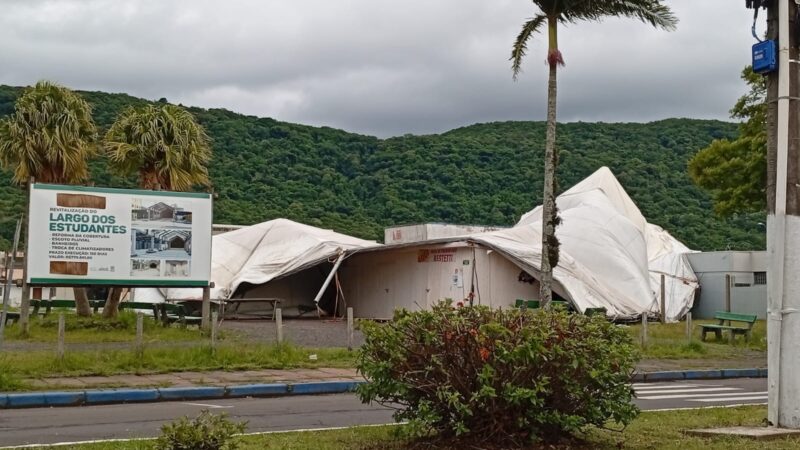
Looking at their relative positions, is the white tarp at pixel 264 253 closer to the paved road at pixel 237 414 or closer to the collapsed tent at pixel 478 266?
the collapsed tent at pixel 478 266

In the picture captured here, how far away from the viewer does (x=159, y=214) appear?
2370cm

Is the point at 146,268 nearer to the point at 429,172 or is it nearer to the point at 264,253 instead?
the point at 264,253

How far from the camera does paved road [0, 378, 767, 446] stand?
10.8 m

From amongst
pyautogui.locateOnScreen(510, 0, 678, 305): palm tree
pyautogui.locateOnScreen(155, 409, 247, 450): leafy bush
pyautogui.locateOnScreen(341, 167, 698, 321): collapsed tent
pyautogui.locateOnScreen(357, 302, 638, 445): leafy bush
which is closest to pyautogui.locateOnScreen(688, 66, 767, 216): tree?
pyautogui.locateOnScreen(341, 167, 698, 321): collapsed tent

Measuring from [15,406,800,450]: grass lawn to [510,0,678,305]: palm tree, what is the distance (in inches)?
480

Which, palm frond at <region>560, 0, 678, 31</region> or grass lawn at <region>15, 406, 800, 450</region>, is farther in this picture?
palm frond at <region>560, 0, 678, 31</region>

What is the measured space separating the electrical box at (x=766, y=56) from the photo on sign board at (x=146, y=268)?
54.6ft

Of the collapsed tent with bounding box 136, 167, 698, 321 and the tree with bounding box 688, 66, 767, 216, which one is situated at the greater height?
the tree with bounding box 688, 66, 767, 216

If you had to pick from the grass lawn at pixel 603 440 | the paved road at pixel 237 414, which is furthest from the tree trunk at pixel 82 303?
the grass lawn at pixel 603 440

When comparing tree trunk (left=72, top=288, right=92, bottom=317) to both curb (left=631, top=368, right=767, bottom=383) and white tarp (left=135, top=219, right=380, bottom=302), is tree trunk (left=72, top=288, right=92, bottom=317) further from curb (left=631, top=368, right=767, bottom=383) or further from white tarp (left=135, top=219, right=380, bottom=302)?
curb (left=631, top=368, right=767, bottom=383)

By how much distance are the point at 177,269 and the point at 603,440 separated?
16427 mm

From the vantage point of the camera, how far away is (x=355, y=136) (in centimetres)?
7819

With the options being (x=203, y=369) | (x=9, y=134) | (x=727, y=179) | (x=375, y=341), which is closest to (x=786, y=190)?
(x=375, y=341)

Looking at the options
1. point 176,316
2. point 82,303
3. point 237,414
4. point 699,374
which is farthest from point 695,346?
point 82,303
